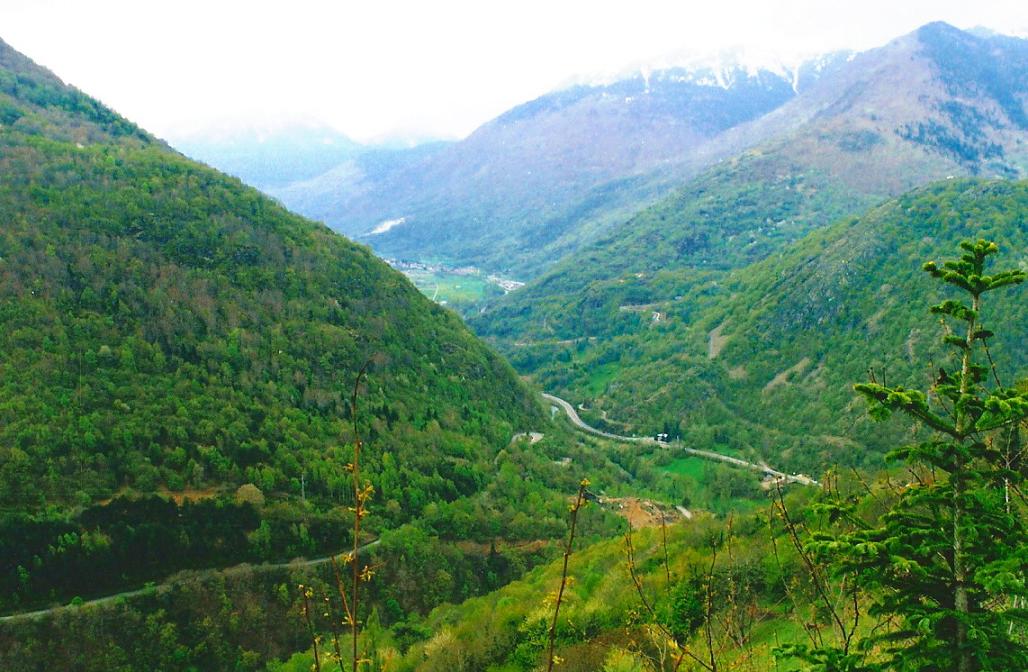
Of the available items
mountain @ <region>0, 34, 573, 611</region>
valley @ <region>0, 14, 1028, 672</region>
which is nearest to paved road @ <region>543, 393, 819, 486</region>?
valley @ <region>0, 14, 1028, 672</region>

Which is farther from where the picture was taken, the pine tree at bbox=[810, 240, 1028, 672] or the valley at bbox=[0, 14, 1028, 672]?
the valley at bbox=[0, 14, 1028, 672]

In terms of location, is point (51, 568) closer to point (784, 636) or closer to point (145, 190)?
point (784, 636)

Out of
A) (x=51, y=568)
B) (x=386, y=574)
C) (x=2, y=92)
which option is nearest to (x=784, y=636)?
(x=386, y=574)

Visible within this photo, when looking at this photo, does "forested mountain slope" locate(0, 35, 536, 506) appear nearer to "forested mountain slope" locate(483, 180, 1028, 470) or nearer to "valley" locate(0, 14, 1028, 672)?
"valley" locate(0, 14, 1028, 672)

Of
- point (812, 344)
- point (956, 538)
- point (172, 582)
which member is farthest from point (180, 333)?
point (812, 344)

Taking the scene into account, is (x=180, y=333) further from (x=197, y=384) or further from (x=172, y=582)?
(x=172, y=582)

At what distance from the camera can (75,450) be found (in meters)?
63.5

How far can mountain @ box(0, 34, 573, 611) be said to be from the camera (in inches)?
2366

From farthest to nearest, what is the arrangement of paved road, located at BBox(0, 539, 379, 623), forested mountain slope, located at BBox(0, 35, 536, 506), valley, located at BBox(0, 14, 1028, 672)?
1. forested mountain slope, located at BBox(0, 35, 536, 506)
2. paved road, located at BBox(0, 539, 379, 623)
3. valley, located at BBox(0, 14, 1028, 672)

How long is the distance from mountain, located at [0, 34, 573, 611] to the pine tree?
5123 cm

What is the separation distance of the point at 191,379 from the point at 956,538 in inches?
3196

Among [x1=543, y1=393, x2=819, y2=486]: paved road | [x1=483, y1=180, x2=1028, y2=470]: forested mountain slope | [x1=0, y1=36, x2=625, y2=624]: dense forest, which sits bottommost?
[x1=543, y1=393, x2=819, y2=486]: paved road

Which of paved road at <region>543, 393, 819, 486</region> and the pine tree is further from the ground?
the pine tree

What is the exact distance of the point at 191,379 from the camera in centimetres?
7862
